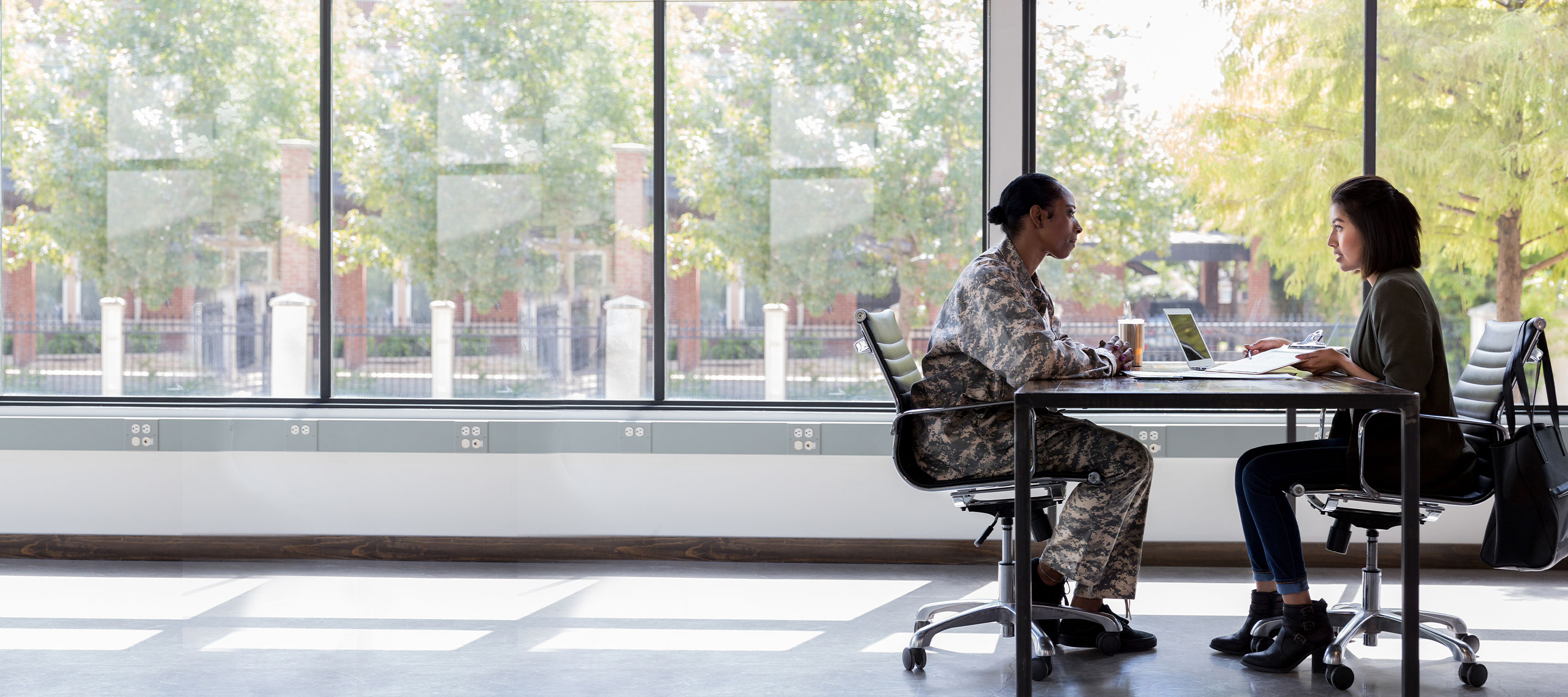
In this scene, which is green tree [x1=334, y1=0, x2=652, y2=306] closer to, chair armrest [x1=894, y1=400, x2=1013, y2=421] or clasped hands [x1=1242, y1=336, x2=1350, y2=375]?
chair armrest [x1=894, y1=400, x2=1013, y2=421]

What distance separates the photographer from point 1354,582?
4066 millimetres

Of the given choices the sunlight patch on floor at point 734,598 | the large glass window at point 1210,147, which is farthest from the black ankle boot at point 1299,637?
the large glass window at point 1210,147

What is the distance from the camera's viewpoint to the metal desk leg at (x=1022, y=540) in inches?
99.3

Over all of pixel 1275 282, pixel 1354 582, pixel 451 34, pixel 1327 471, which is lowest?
pixel 1354 582

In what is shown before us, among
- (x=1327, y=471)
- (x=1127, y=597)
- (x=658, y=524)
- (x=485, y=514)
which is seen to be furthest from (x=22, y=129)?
(x=1327, y=471)

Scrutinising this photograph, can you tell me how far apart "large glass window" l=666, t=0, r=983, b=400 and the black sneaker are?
1704 millimetres

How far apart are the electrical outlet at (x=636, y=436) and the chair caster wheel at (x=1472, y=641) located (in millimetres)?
2780

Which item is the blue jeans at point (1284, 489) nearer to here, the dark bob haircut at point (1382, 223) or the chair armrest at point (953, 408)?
the dark bob haircut at point (1382, 223)

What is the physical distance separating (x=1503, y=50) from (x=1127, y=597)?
291 centimetres

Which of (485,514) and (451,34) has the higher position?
(451,34)

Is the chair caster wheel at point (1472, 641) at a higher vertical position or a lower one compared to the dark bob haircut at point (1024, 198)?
lower

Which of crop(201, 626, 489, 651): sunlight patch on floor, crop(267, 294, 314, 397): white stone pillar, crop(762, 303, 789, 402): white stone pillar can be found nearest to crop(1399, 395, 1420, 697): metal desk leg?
crop(201, 626, 489, 651): sunlight patch on floor

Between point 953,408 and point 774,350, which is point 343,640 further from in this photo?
point 774,350

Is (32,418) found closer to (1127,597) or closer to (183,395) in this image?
(183,395)
